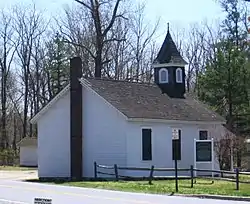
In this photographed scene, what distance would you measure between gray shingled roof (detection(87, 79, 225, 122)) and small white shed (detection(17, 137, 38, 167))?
26.9 metres

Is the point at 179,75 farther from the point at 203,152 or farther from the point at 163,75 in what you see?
the point at 203,152

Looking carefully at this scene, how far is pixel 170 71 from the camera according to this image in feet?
157

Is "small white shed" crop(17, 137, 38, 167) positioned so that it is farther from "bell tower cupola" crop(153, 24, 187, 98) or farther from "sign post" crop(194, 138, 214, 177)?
"sign post" crop(194, 138, 214, 177)

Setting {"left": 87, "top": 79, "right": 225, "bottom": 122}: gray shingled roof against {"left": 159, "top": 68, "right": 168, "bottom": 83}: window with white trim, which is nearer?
{"left": 87, "top": 79, "right": 225, "bottom": 122}: gray shingled roof

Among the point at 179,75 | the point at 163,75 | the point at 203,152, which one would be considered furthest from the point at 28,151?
the point at 203,152

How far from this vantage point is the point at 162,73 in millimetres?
48000

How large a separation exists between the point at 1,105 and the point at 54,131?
133 feet

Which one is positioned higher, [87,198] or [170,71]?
[170,71]

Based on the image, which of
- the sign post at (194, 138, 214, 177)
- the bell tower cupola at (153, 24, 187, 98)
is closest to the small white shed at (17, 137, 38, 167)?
the bell tower cupola at (153, 24, 187, 98)

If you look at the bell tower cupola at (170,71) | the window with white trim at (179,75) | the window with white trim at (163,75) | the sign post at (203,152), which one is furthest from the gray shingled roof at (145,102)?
the sign post at (203,152)

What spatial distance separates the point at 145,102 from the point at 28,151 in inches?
1250

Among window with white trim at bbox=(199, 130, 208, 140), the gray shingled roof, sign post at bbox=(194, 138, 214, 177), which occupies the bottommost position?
sign post at bbox=(194, 138, 214, 177)

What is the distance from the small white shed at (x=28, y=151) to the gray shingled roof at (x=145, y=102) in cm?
2690

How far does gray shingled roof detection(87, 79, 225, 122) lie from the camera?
40312 millimetres
